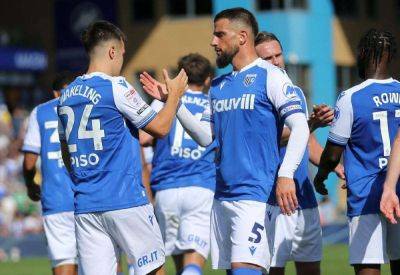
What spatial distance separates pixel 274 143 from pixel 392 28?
30944mm

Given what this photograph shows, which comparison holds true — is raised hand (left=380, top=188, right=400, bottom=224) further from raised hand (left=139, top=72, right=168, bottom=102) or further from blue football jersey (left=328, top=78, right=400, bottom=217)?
raised hand (left=139, top=72, right=168, bottom=102)

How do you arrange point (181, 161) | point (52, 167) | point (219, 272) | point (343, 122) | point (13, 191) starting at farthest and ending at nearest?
1. point (13, 191)
2. point (219, 272)
3. point (181, 161)
4. point (52, 167)
5. point (343, 122)

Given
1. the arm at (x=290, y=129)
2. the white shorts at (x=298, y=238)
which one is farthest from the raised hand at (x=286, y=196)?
the white shorts at (x=298, y=238)

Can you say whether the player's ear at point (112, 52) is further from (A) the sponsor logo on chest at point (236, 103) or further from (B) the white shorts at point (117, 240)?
(B) the white shorts at point (117, 240)

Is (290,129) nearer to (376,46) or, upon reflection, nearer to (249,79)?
(249,79)

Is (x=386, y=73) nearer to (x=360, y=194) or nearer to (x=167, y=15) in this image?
(x=360, y=194)

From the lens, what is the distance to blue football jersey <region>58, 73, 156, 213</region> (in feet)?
28.7

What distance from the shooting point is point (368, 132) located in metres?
8.62

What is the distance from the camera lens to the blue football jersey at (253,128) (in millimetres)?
8797

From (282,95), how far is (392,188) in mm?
1192

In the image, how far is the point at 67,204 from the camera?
11.8 metres

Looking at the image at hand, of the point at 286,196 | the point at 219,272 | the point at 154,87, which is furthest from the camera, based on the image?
the point at 219,272

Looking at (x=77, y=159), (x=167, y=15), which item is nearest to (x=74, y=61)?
(x=167, y=15)

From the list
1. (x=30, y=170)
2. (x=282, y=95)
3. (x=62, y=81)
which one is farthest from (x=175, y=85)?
(x=30, y=170)
